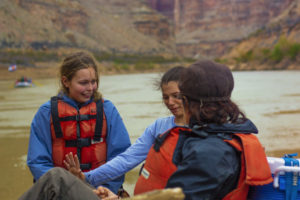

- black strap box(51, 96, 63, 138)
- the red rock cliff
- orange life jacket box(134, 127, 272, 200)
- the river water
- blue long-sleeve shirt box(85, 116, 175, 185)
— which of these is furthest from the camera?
the red rock cliff

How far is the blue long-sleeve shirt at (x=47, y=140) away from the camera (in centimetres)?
A: 254

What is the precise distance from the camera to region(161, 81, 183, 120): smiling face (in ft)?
9.04

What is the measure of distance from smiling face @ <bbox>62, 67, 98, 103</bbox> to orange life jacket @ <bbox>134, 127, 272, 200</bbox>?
49.1 inches

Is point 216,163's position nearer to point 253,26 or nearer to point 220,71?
point 220,71

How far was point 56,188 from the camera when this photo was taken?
1569 mm

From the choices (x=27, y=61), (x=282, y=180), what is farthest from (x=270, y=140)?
(x=27, y=61)

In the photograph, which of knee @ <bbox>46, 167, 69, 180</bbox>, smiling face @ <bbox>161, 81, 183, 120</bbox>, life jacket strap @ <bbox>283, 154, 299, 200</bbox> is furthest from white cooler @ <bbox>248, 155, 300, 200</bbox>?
smiling face @ <bbox>161, 81, 183, 120</bbox>

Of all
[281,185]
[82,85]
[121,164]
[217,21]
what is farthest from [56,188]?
[217,21]

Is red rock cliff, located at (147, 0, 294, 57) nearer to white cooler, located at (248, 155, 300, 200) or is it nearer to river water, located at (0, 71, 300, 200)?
river water, located at (0, 71, 300, 200)

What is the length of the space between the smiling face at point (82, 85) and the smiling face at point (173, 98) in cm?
62

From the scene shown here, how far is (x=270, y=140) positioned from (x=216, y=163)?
4.76 meters

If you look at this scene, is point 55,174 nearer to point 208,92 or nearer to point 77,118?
point 208,92

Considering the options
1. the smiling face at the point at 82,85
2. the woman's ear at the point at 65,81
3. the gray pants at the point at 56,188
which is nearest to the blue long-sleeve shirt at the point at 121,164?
the gray pants at the point at 56,188

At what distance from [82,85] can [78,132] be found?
40 cm
